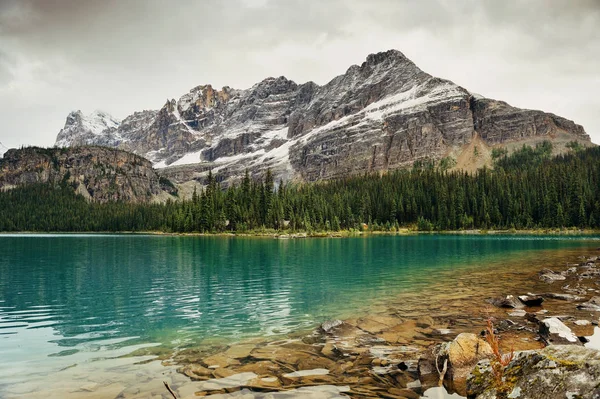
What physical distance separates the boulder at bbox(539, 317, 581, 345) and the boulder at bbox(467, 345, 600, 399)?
7.63 meters

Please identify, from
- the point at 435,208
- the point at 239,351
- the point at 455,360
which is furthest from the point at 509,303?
the point at 435,208

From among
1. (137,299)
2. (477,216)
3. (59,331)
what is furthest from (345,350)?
(477,216)

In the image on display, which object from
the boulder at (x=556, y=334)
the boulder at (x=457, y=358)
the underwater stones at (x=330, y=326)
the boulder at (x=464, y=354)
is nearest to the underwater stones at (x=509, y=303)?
the boulder at (x=556, y=334)

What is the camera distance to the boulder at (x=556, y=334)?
560 inches

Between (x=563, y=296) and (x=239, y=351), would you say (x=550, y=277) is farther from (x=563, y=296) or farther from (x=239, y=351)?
(x=239, y=351)

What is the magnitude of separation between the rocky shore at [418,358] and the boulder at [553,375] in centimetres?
2

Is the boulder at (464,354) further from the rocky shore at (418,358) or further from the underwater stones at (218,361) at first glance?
the underwater stones at (218,361)

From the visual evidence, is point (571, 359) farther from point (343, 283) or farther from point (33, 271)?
point (33, 271)

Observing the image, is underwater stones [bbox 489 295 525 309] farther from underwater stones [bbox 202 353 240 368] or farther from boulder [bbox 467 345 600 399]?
underwater stones [bbox 202 353 240 368]

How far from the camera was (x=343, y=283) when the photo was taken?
3475cm

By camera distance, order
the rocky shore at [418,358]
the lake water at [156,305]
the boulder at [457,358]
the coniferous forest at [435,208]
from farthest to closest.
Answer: the coniferous forest at [435,208] < the lake water at [156,305] < the boulder at [457,358] < the rocky shore at [418,358]

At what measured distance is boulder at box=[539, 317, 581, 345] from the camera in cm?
1422

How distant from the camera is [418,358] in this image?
1342 cm

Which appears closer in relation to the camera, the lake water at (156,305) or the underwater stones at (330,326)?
the lake water at (156,305)
